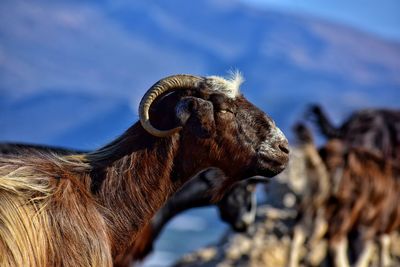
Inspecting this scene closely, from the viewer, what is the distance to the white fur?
427 centimetres

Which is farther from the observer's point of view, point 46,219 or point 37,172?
point 37,172

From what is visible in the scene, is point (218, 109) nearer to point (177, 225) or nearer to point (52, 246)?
point (52, 246)

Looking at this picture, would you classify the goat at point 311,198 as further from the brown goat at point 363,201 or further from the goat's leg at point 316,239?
the brown goat at point 363,201

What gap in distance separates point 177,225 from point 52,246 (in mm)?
14086

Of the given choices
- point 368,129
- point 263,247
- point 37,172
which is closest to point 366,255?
point 263,247

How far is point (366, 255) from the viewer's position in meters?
10.1

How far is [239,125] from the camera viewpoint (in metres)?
4.27

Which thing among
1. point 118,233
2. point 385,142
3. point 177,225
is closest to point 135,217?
point 118,233

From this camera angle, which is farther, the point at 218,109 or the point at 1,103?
the point at 1,103

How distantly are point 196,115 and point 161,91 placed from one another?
0.80 ft

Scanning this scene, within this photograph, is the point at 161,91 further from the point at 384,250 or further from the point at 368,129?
the point at 368,129

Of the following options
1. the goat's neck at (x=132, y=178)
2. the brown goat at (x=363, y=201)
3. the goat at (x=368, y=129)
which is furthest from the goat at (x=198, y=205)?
the goat at (x=368, y=129)

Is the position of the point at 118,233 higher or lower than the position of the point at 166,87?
lower

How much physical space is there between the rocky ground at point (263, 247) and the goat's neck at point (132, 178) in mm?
5136
